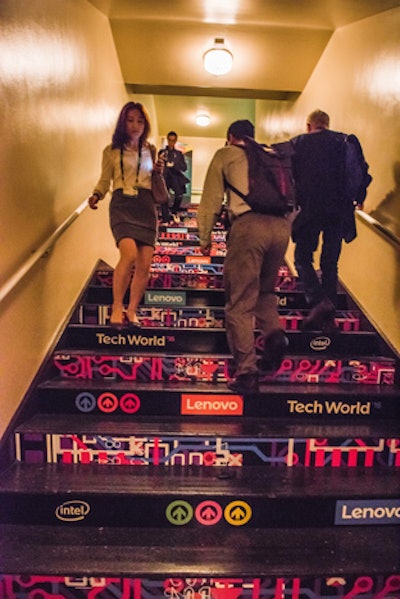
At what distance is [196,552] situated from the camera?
5.10 feet

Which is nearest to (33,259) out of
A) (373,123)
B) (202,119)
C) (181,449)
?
(181,449)

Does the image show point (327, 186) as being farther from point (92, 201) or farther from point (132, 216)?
point (92, 201)

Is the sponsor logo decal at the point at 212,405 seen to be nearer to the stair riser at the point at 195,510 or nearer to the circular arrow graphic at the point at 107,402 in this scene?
the circular arrow graphic at the point at 107,402

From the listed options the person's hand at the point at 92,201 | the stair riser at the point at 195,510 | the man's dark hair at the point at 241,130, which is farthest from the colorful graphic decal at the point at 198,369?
the man's dark hair at the point at 241,130

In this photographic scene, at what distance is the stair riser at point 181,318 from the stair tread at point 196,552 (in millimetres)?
1262

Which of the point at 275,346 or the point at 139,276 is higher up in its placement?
the point at 139,276

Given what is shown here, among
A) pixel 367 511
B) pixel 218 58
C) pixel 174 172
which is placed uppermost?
pixel 218 58

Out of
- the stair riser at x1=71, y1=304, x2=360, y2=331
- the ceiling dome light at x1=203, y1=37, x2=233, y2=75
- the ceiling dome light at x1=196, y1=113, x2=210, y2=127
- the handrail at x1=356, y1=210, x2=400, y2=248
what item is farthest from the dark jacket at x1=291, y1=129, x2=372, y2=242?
the ceiling dome light at x1=196, y1=113, x2=210, y2=127

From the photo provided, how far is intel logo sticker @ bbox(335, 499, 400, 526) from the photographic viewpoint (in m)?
1.70

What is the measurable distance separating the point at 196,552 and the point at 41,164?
5.98ft

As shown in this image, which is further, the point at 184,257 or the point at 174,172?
the point at 174,172

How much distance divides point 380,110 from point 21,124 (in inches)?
80.9

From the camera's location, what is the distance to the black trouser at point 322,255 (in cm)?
262

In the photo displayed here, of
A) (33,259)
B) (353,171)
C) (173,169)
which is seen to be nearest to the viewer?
(33,259)
